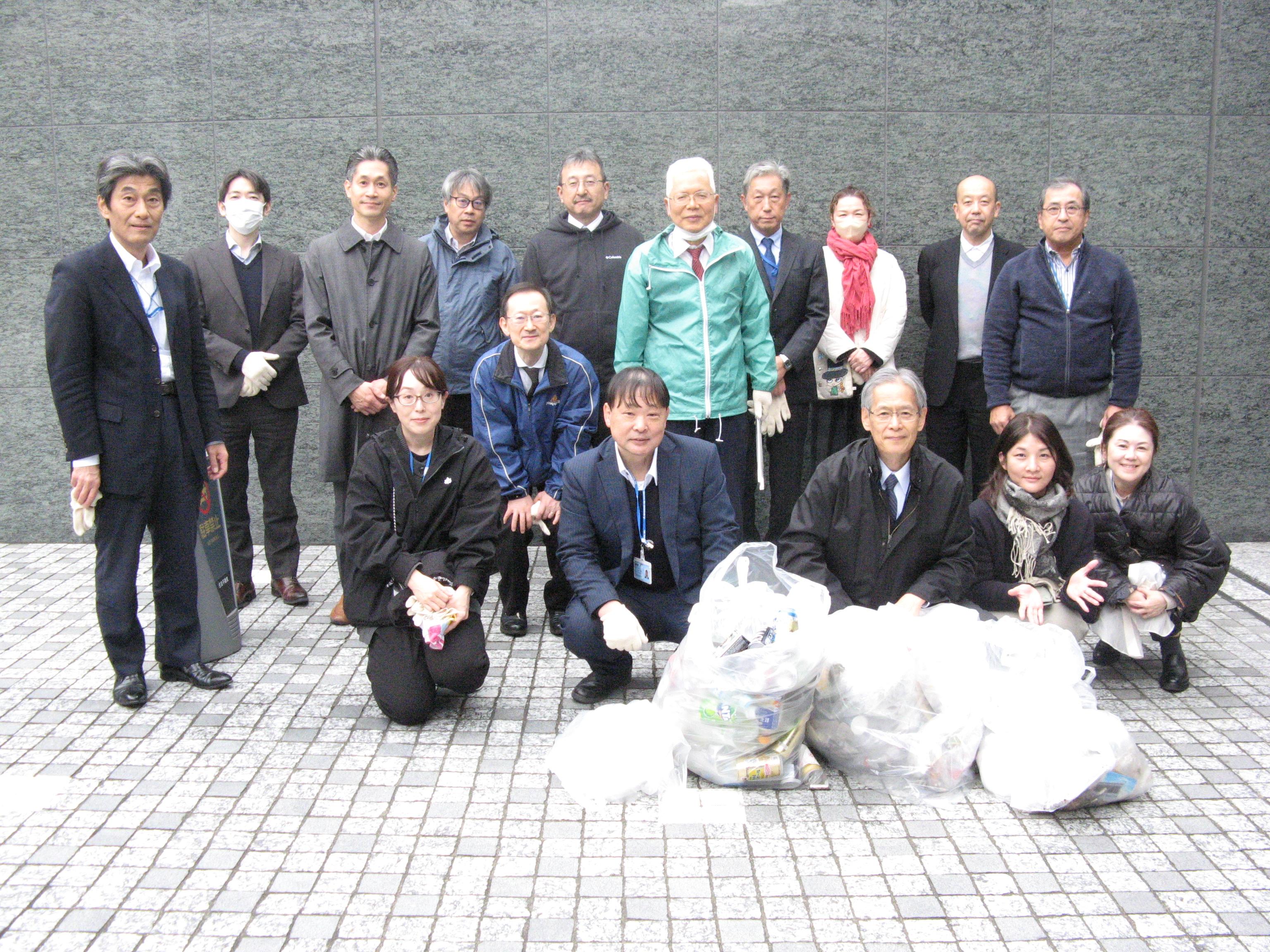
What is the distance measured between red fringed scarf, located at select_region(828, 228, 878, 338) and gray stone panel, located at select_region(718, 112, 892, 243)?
0.63 metres

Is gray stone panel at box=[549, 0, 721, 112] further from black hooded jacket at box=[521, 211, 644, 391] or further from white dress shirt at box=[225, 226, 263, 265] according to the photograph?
white dress shirt at box=[225, 226, 263, 265]

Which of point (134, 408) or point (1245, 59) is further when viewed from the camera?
point (1245, 59)

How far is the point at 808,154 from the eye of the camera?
671 centimetres

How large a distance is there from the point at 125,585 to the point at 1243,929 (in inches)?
156

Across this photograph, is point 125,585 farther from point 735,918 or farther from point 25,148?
point 25,148

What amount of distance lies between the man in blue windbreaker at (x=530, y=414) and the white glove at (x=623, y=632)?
3.52 ft

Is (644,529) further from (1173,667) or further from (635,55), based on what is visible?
(635,55)

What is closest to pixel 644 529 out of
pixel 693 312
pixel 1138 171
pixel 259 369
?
pixel 693 312

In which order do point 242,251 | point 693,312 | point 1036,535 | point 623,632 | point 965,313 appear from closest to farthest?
point 623,632 < point 1036,535 < point 693,312 < point 242,251 < point 965,313

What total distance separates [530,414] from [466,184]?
1324 millimetres

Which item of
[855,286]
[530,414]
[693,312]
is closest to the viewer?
[530,414]

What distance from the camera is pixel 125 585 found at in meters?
4.54

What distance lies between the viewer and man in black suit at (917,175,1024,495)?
20.1 ft

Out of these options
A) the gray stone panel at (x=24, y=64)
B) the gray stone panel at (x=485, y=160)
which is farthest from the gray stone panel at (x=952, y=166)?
the gray stone panel at (x=24, y=64)
